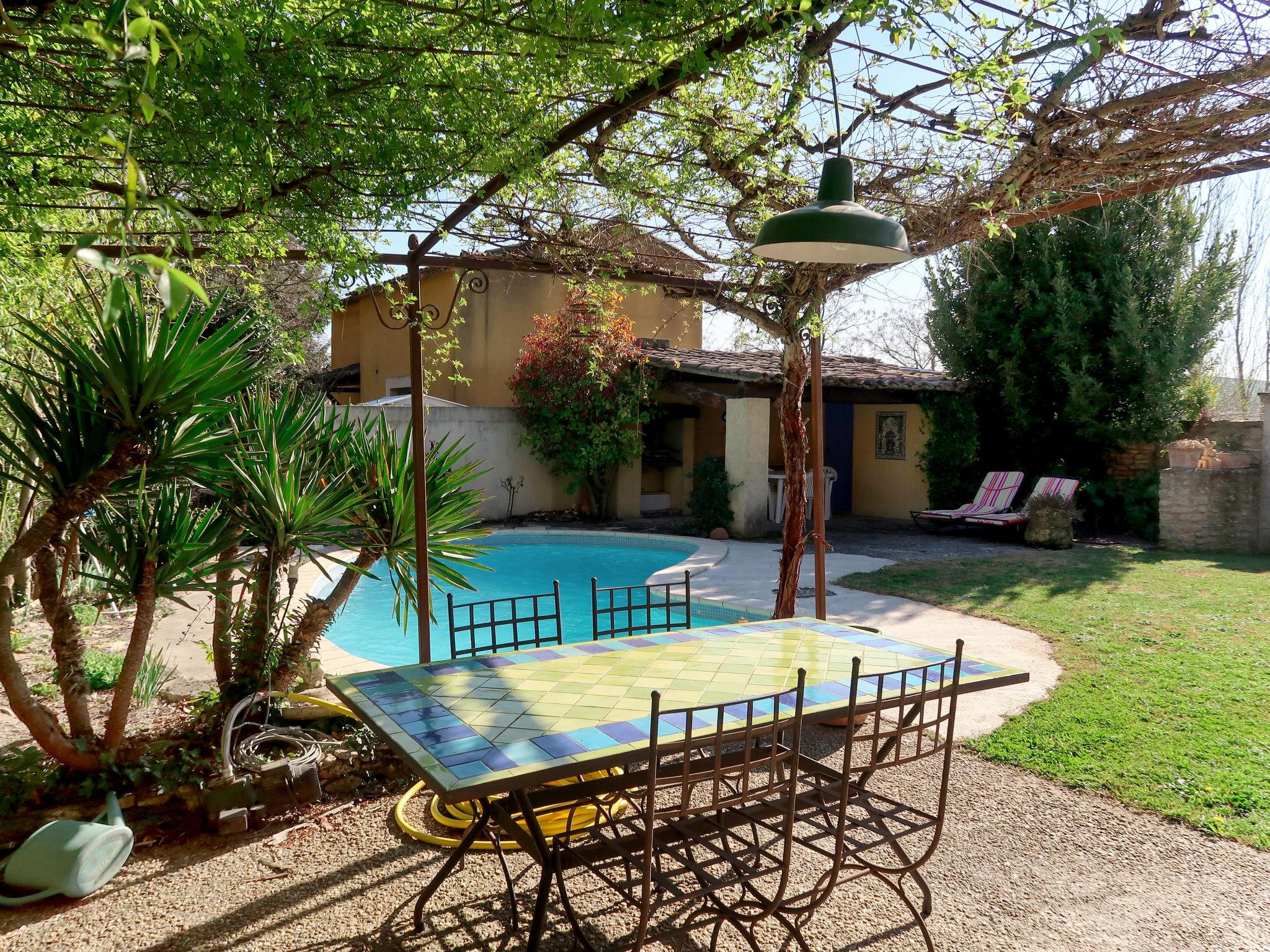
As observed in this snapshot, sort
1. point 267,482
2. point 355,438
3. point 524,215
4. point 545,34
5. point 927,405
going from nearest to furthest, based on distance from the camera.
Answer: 1. point 545,34
2. point 267,482
3. point 355,438
4. point 524,215
5. point 927,405

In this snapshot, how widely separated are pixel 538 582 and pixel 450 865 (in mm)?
8497

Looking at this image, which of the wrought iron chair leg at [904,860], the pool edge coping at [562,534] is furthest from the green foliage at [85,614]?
the wrought iron chair leg at [904,860]

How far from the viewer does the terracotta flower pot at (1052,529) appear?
468 inches

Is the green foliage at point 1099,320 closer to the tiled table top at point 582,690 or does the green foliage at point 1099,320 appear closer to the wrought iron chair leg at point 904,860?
the tiled table top at point 582,690

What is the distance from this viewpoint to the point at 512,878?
3.36m

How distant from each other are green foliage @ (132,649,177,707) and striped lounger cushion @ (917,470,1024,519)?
35.5 ft

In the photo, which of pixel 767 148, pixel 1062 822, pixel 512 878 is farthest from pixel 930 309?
pixel 512 878

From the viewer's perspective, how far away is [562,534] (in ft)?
42.6

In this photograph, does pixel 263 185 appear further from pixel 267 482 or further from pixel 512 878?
pixel 512 878

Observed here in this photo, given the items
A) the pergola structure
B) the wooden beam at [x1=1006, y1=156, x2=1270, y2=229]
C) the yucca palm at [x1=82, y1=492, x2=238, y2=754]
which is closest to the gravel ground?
the yucca palm at [x1=82, y1=492, x2=238, y2=754]

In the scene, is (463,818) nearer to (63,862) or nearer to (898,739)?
(63,862)

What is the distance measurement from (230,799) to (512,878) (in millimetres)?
1312

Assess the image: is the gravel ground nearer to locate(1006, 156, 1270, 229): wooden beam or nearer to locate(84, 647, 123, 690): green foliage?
locate(84, 647, 123, 690): green foliage

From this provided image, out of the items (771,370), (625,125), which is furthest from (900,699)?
(771,370)
